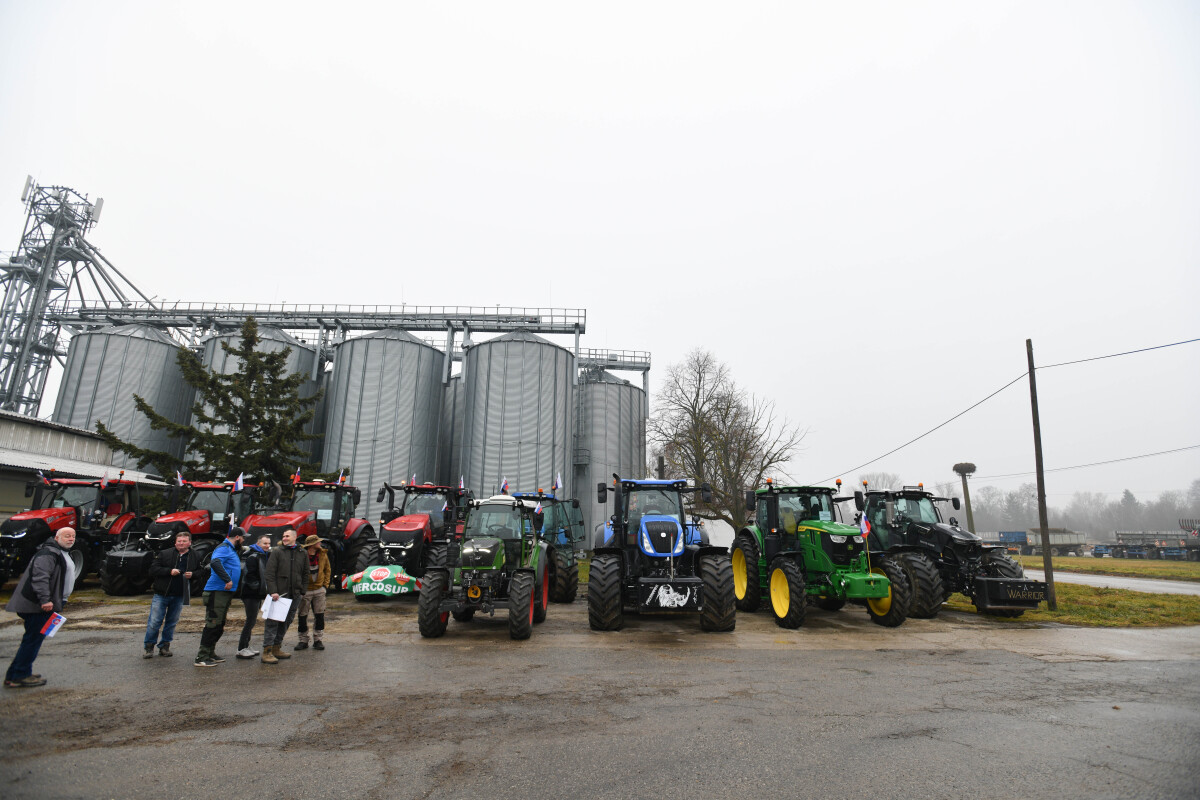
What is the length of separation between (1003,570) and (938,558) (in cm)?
123

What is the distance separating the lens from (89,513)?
46.7 feet

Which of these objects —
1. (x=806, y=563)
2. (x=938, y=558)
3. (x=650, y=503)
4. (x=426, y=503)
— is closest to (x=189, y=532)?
(x=426, y=503)

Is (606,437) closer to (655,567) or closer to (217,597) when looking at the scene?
(655,567)

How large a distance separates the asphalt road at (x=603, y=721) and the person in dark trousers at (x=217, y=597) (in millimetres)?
285

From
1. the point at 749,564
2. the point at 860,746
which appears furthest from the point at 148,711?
the point at 749,564

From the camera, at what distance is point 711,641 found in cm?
924

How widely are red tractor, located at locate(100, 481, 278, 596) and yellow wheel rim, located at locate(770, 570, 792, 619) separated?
11028mm

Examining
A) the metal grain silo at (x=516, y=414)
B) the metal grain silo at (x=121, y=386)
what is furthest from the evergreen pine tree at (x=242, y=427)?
the metal grain silo at (x=121, y=386)

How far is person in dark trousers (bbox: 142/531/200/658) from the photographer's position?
24.0ft

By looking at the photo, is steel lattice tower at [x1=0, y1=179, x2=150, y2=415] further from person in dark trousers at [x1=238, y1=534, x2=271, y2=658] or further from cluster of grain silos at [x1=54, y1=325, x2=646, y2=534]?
person in dark trousers at [x1=238, y1=534, x2=271, y2=658]

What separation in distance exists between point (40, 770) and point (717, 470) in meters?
27.2

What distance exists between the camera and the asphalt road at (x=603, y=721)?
387cm

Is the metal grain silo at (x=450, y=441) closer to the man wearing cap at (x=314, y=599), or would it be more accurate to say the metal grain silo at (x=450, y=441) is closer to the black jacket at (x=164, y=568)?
the man wearing cap at (x=314, y=599)

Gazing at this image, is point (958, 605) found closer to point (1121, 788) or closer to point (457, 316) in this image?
point (1121, 788)
